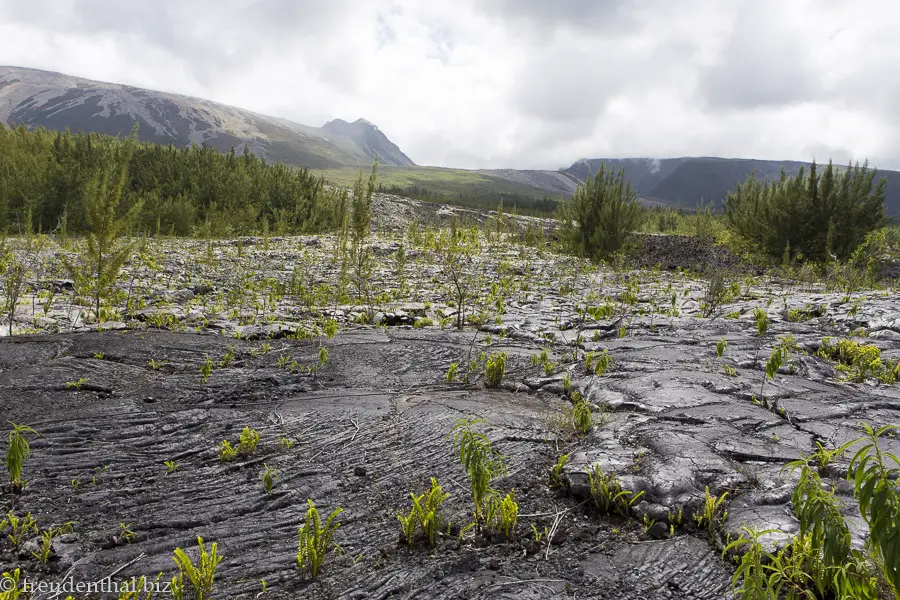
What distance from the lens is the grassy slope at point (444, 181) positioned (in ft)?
346

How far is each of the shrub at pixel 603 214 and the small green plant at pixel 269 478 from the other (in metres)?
13.8

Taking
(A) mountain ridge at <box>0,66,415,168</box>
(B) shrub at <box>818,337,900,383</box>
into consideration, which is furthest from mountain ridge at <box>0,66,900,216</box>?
(B) shrub at <box>818,337,900,383</box>

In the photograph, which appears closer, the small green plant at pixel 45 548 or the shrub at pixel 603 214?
the small green plant at pixel 45 548

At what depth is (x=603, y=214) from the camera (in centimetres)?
1527

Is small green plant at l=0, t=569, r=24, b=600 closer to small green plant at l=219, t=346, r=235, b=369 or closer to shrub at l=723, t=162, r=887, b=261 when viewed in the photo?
small green plant at l=219, t=346, r=235, b=369

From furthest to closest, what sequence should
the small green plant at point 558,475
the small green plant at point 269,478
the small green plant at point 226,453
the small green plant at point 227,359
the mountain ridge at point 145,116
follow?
the mountain ridge at point 145,116 → the small green plant at point 227,359 → the small green plant at point 226,453 → the small green plant at point 558,475 → the small green plant at point 269,478

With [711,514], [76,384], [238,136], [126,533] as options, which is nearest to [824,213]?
[711,514]

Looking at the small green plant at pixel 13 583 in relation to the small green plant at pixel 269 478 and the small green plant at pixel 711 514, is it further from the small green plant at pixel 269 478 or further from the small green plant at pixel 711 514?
the small green plant at pixel 711 514

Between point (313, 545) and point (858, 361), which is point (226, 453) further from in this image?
point (858, 361)

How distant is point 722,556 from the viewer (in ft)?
8.11

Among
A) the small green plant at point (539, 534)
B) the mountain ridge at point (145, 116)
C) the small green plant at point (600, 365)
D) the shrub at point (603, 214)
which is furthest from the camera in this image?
the mountain ridge at point (145, 116)

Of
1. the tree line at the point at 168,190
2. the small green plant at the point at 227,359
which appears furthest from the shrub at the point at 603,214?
the small green plant at the point at 227,359

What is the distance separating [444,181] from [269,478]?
4823 inches

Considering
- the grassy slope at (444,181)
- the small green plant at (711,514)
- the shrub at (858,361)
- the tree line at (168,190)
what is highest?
the grassy slope at (444,181)
